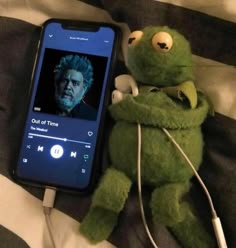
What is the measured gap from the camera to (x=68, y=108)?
1.99 feet

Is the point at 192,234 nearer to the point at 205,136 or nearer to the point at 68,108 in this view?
the point at 205,136

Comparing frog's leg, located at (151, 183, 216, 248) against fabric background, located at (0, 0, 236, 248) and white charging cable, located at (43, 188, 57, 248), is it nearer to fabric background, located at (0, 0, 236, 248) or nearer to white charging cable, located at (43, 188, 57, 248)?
fabric background, located at (0, 0, 236, 248)

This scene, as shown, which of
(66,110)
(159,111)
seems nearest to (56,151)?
(66,110)

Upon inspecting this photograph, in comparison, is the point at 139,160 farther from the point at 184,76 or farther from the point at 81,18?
the point at 81,18

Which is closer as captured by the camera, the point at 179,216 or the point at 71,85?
the point at 179,216

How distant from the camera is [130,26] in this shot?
0.60 m

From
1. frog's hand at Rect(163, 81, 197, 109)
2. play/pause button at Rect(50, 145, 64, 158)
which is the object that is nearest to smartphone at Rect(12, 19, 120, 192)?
play/pause button at Rect(50, 145, 64, 158)

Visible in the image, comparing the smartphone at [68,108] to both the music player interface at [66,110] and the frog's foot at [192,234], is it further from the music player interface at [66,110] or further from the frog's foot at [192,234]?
the frog's foot at [192,234]

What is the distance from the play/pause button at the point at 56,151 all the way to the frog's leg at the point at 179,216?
0.14 meters

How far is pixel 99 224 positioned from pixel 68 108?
0.51 ft

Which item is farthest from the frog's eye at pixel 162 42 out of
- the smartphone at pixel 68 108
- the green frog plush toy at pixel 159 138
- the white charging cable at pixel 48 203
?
the white charging cable at pixel 48 203

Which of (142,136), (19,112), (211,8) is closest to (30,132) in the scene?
(19,112)

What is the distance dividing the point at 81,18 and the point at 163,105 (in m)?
0.20

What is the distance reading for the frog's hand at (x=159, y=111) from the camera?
0.51 m
